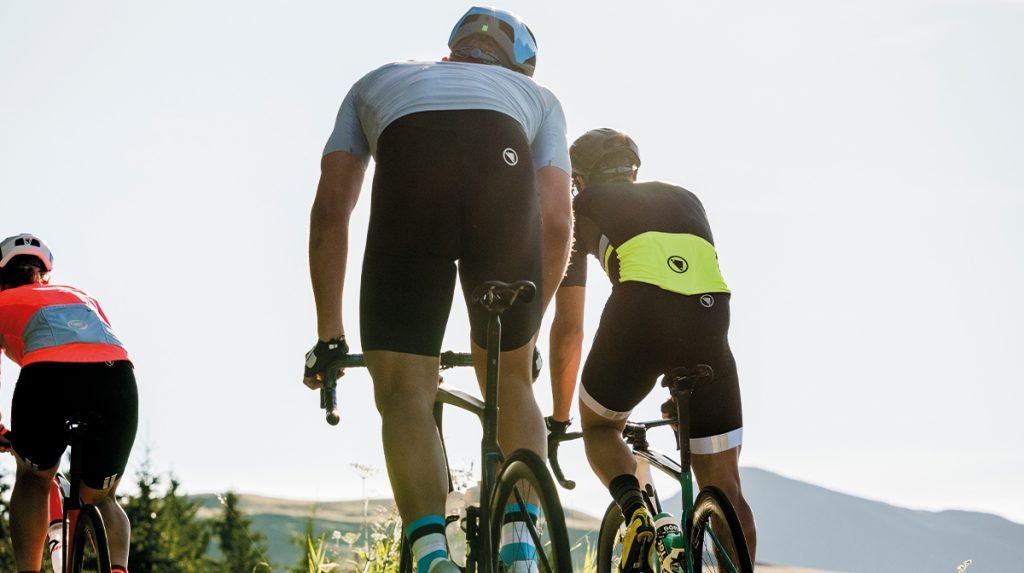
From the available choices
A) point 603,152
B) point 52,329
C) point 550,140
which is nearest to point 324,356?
point 550,140

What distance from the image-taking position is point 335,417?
11.4ft

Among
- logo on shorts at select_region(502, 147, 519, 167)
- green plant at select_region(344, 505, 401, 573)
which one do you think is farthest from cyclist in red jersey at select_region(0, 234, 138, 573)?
logo on shorts at select_region(502, 147, 519, 167)

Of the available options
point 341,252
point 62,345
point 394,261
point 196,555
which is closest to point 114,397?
point 62,345

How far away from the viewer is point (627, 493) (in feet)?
16.4

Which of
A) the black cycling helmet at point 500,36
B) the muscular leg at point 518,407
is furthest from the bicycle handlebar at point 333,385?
the black cycling helmet at point 500,36

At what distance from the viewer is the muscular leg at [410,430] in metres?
3.15

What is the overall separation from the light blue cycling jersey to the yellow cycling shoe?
65.5 inches

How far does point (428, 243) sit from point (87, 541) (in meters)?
3.63

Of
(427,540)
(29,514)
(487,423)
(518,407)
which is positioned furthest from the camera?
(29,514)

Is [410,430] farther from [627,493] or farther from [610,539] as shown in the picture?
[610,539]

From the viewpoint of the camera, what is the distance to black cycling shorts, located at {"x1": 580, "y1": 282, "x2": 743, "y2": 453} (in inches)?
190

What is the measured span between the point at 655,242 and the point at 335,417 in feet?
6.60

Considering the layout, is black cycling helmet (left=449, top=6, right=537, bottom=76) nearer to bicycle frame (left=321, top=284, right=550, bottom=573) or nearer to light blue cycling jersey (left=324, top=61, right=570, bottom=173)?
light blue cycling jersey (left=324, top=61, right=570, bottom=173)

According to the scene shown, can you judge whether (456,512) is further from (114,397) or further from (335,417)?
(114,397)
